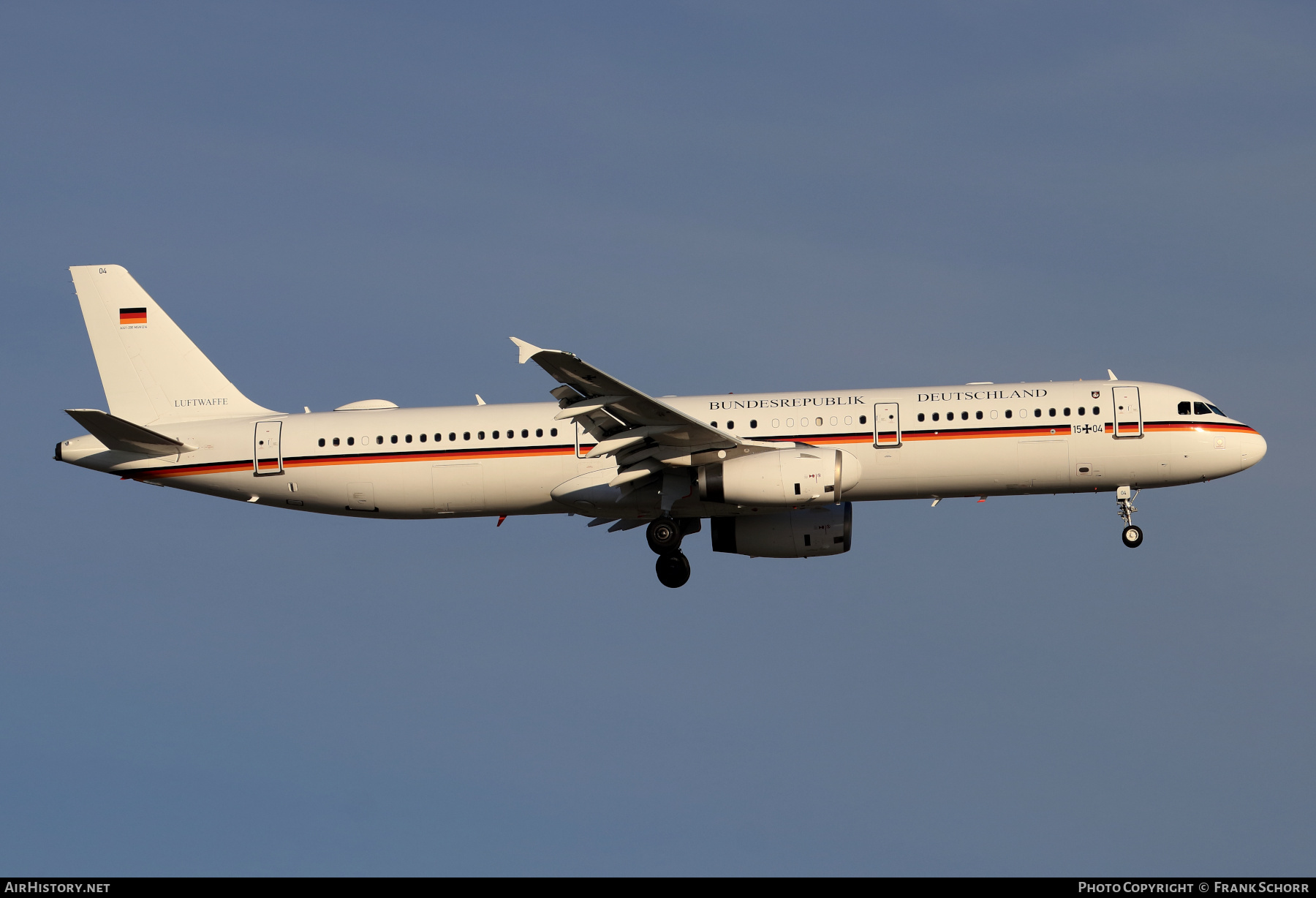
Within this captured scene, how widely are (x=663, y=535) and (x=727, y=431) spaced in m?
3.45

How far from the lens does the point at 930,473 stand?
1491 inches

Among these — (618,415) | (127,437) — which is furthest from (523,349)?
(127,437)

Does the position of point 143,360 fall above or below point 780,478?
above

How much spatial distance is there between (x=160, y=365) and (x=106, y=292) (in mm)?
2957

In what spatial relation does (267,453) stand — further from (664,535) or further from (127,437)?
(664,535)

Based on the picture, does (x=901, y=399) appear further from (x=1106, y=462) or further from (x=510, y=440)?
(x=510, y=440)

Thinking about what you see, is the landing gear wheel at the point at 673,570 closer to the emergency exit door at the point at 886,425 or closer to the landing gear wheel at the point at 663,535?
the landing gear wheel at the point at 663,535

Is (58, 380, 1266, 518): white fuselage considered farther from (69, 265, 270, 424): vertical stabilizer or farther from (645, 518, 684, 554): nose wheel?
(69, 265, 270, 424): vertical stabilizer

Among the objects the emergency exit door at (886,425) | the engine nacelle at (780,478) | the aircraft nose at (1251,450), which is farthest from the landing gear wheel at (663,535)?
the aircraft nose at (1251,450)

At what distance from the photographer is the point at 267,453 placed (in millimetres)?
40156

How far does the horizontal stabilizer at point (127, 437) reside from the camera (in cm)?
3772

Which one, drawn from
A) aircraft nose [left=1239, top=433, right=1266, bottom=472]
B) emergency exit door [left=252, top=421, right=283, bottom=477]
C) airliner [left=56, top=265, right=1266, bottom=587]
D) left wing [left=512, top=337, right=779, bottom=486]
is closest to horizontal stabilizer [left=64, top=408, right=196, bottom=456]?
airliner [left=56, top=265, right=1266, bottom=587]

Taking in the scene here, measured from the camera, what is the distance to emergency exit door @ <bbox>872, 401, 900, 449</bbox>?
124 feet

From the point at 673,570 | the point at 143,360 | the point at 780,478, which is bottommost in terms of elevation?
the point at 673,570
